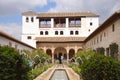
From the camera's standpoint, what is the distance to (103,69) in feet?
39.7

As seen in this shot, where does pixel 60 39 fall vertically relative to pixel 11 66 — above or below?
above

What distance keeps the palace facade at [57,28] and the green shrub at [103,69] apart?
50.4m

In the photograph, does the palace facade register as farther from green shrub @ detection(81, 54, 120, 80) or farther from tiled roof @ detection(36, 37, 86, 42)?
green shrub @ detection(81, 54, 120, 80)

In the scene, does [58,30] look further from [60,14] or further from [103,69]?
[103,69]

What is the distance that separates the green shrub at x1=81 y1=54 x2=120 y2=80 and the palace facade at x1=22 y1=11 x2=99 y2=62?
165 feet

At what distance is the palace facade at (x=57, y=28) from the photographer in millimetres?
63531

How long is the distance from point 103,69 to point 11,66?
11.5ft

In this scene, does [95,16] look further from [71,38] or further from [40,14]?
[40,14]

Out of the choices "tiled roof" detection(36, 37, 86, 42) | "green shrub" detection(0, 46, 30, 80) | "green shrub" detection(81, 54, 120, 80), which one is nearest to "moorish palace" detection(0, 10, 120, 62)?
"tiled roof" detection(36, 37, 86, 42)

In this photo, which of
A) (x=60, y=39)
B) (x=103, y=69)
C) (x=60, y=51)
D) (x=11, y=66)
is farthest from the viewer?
(x=60, y=51)

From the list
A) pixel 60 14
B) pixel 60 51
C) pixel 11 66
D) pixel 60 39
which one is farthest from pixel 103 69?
pixel 60 14

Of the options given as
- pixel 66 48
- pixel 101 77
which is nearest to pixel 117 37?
pixel 101 77

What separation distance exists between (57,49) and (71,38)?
405 cm

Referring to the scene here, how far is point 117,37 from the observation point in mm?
22688
